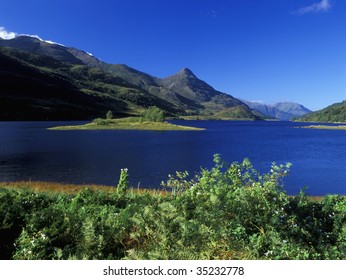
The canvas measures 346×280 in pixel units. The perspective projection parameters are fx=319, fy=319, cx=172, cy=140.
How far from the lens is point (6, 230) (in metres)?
12.2

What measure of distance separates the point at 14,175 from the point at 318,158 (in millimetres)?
69486

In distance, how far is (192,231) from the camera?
10133 millimetres

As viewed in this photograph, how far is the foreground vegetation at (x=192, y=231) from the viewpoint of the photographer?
9930 mm

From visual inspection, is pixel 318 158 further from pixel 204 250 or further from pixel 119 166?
pixel 204 250

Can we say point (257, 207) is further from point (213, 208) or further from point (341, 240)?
point (341, 240)

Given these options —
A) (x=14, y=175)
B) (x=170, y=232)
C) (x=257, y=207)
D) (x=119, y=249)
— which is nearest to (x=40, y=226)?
(x=119, y=249)

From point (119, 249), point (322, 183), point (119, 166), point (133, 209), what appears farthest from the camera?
point (119, 166)

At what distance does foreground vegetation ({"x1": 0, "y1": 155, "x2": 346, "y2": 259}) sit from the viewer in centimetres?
993

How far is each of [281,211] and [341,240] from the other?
2.56 metres

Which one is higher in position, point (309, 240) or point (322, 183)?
point (309, 240)

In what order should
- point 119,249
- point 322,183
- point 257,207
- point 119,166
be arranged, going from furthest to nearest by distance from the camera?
1. point 119,166
2. point 322,183
3. point 257,207
4. point 119,249

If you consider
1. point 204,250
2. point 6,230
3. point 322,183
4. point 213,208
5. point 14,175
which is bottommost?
point 14,175

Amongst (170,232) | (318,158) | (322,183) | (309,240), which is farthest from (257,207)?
(318,158)

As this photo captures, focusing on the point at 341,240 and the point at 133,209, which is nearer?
the point at 341,240
